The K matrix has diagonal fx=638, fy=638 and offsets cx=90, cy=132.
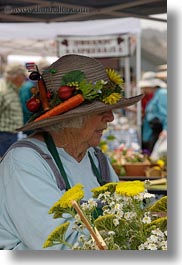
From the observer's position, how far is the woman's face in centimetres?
252

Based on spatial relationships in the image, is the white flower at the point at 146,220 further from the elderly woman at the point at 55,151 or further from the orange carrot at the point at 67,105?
the orange carrot at the point at 67,105

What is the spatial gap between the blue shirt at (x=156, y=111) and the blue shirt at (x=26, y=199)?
6693 mm

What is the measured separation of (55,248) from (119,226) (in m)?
0.21

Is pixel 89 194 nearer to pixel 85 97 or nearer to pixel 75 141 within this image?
pixel 75 141

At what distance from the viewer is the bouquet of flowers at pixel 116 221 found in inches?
70.4

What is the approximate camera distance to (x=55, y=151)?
95.1 inches

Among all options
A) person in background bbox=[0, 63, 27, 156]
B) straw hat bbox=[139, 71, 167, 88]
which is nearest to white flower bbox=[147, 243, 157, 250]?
person in background bbox=[0, 63, 27, 156]

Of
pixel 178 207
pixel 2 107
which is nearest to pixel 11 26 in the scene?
pixel 2 107

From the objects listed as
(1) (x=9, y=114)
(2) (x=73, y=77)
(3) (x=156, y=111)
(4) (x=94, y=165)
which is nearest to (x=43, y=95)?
(2) (x=73, y=77)

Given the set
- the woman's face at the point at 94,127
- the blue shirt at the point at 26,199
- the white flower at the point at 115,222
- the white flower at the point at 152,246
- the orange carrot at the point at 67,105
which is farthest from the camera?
the woman's face at the point at 94,127

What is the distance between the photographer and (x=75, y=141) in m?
2.53

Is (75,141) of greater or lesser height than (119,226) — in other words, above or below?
above

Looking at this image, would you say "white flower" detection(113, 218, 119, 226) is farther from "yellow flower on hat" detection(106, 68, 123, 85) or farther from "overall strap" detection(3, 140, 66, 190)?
"yellow flower on hat" detection(106, 68, 123, 85)

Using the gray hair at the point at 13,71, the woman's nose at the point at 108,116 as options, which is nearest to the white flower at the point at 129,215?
the woman's nose at the point at 108,116
